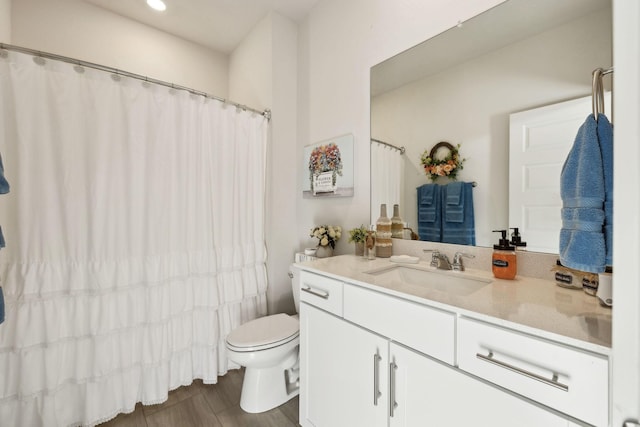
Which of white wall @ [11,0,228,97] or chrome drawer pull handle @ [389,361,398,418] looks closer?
chrome drawer pull handle @ [389,361,398,418]

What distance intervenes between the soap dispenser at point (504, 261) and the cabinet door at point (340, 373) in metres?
0.56

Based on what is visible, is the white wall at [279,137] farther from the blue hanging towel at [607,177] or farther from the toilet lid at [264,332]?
the blue hanging towel at [607,177]

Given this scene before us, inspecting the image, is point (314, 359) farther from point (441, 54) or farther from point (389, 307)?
point (441, 54)

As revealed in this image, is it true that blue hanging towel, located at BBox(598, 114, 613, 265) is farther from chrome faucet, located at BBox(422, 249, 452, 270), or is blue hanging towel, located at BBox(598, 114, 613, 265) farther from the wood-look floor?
the wood-look floor

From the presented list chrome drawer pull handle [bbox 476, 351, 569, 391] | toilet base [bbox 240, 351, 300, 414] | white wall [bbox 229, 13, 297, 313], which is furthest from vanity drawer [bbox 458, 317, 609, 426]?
white wall [bbox 229, 13, 297, 313]

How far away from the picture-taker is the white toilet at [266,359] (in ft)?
4.60

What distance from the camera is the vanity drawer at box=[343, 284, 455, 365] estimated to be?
80cm

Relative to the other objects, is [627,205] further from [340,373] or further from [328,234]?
[328,234]

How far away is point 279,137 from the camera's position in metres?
2.12

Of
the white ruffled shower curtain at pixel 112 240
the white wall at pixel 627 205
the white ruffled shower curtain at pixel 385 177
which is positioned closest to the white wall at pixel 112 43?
the white ruffled shower curtain at pixel 112 240

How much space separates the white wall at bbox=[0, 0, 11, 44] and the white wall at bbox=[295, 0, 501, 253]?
1.83 m

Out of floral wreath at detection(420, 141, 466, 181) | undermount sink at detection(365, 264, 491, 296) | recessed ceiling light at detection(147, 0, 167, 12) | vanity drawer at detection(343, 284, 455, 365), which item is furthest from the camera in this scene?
recessed ceiling light at detection(147, 0, 167, 12)

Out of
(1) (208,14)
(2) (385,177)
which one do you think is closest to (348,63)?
(2) (385,177)

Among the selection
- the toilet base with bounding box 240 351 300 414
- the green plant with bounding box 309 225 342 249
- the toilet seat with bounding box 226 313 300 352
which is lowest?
the toilet base with bounding box 240 351 300 414
